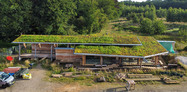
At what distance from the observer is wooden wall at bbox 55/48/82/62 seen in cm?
2141

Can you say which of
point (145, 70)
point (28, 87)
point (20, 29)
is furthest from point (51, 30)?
point (145, 70)

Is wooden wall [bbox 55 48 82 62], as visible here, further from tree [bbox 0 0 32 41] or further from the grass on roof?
tree [bbox 0 0 32 41]

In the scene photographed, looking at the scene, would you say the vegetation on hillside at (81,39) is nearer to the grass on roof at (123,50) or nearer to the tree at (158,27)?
the grass on roof at (123,50)

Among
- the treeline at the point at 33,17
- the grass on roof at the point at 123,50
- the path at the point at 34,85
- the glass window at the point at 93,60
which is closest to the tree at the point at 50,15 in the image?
the treeline at the point at 33,17

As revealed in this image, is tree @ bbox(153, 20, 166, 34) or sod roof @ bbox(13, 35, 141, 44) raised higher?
tree @ bbox(153, 20, 166, 34)

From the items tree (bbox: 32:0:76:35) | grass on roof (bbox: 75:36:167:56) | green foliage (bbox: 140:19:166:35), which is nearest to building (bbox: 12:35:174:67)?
grass on roof (bbox: 75:36:167:56)

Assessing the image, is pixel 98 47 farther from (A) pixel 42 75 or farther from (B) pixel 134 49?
(A) pixel 42 75

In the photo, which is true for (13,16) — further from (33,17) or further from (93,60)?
(93,60)

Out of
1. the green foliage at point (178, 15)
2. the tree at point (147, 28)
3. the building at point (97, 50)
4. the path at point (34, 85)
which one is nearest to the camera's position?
the path at point (34, 85)

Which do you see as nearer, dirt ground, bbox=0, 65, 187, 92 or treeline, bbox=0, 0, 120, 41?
dirt ground, bbox=0, 65, 187, 92

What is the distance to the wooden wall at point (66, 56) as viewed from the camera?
70.2 feet

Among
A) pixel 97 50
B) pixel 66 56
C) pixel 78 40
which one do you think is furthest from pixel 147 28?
pixel 66 56

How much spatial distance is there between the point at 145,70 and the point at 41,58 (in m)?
14.3

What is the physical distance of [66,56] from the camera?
2155 cm
